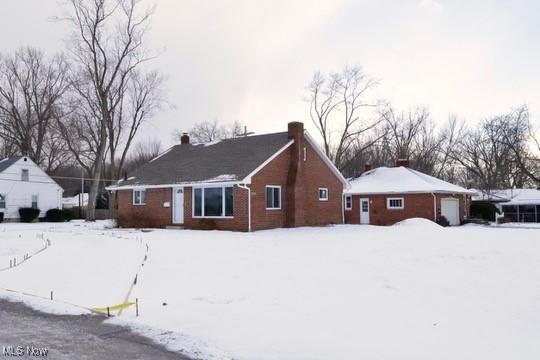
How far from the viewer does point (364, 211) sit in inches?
1358

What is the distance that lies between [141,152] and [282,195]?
5524cm

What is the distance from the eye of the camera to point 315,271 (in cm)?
1109

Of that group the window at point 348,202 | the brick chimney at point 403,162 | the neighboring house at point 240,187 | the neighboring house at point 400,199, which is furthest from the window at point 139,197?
the brick chimney at point 403,162

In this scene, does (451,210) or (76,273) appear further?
(451,210)

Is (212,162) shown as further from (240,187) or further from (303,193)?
(303,193)

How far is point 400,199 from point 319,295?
25.3m

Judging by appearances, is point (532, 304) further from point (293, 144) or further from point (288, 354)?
point (293, 144)

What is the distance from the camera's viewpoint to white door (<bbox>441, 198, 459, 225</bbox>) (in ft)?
108

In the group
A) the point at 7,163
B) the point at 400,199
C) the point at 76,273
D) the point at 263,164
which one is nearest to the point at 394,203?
the point at 400,199

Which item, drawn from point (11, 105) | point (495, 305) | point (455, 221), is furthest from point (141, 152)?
point (495, 305)

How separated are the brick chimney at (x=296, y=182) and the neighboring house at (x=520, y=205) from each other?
20.8 m

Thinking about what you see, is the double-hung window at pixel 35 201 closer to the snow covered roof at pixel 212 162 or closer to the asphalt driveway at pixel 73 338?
the snow covered roof at pixel 212 162

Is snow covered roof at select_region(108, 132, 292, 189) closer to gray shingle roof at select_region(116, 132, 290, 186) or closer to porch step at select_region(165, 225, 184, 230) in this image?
gray shingle roof at select_region(116, 132, 290, 186)

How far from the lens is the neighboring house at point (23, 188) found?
3806 centimetres
